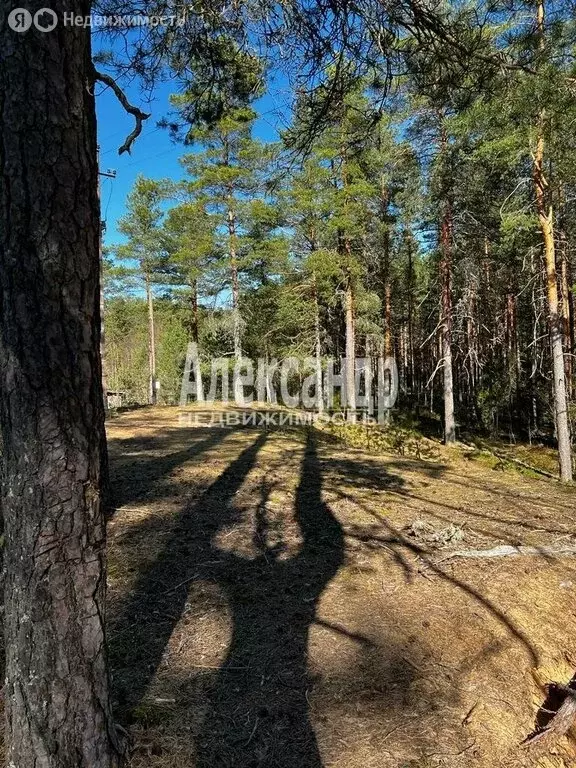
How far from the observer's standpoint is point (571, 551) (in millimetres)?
3883

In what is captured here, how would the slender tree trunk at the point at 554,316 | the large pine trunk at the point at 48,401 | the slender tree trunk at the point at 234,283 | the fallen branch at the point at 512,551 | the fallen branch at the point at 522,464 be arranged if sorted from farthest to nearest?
the slender tree trunk at the point at 234,283, the fallen branch at the point at 522,464, the slender tree trunk at the point at 554,316, the fallen branch at the point at 512,551, the large pine trunk at the point at 48,401

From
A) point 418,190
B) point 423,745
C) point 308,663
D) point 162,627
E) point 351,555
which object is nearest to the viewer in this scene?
point 423,745

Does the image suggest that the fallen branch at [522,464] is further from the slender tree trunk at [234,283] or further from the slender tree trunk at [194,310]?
the slender tree trunk at [194,310]

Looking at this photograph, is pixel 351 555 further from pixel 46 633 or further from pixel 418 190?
pixel 418 190

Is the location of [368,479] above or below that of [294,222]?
below

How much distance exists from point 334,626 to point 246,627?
514 millimetres

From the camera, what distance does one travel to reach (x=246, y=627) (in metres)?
2.79

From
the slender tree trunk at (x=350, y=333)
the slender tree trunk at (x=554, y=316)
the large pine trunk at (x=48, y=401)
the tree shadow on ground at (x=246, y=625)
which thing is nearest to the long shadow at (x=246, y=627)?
the tree shadow on ground at (x=246, y=625)

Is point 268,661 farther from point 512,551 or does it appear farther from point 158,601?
point 512,551

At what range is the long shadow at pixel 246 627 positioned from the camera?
2.04 metres

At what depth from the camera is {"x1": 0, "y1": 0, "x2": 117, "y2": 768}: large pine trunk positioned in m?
1.54

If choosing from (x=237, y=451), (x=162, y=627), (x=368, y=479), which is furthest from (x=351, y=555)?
(x=237, y=451)

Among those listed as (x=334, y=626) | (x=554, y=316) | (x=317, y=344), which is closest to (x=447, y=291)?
(x=554, y=316)

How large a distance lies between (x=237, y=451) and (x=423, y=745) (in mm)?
6058
